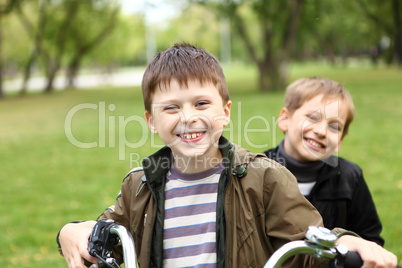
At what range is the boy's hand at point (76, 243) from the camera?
1694 mm

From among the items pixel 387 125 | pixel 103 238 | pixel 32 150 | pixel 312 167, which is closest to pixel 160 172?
pixel 103 238

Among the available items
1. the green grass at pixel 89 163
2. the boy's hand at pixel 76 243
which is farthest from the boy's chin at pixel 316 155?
the green grass at pixel 89 163

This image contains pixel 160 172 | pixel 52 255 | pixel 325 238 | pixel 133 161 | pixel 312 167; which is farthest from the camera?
pixel 133 161

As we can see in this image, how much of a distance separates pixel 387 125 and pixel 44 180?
7.61 m

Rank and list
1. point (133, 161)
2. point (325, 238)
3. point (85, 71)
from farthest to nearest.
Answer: point (85, 71)
point (133, 161)
point (325, 238)

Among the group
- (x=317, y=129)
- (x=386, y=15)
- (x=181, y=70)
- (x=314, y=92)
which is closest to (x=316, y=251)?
(x=181, y=70)

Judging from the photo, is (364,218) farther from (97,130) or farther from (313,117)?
(97,130)

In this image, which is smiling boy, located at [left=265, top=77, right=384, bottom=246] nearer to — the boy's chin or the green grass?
the boy's chin

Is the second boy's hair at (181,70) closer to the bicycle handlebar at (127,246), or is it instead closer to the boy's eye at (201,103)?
the boy's eye at (201,103)

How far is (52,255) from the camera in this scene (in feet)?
14.5

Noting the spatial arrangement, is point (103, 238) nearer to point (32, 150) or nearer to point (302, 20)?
point (32, 150)

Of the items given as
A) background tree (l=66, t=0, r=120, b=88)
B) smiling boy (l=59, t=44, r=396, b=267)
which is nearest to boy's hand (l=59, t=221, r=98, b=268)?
smiling boy (l=59, t=44, r=396, b=267)

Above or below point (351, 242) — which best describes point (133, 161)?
below

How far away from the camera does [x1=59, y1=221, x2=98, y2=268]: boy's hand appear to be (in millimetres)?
1694
